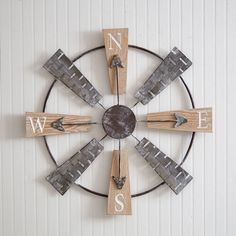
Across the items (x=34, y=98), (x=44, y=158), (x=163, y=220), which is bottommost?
(x=163, y=220)

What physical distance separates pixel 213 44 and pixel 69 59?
641 mm

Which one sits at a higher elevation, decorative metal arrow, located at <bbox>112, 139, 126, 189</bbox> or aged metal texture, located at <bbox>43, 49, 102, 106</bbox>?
aged metal texture, located at <bbox>43, 49, 102, 106</bbox>

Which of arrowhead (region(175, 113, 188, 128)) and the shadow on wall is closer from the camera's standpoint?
arrowhead (region(175, 113, 188, 128))

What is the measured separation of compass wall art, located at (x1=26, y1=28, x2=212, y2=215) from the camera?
1344mm

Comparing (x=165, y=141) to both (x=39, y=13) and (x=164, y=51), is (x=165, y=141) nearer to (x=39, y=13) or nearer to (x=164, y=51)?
(x=164, y=51)

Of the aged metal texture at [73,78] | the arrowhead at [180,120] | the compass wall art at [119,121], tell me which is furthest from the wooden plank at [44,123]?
the arrowhead at [180,120]

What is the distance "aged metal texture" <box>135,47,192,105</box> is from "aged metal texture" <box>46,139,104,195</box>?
31cm

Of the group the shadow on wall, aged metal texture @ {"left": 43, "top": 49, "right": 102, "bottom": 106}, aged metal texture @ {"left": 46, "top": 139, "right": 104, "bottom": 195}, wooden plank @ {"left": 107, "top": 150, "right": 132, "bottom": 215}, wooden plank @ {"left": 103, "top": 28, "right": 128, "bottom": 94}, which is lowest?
wooden plank @ {"left": 107, "top": 150, "right": 132, "bottom": 215}

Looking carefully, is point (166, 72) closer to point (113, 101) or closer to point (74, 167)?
point (113, 101)

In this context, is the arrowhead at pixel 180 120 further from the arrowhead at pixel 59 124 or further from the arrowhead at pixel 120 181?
the arrowhead at pixel 59 124

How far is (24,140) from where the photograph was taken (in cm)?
144

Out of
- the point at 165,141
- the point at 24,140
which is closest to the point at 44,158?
the point at 24,140

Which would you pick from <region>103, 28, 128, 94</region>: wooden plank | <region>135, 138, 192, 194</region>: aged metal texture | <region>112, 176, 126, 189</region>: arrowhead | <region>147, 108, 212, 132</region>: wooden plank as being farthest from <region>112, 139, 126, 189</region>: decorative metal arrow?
<region>103, 28, 128, 94</region>: wooden plank

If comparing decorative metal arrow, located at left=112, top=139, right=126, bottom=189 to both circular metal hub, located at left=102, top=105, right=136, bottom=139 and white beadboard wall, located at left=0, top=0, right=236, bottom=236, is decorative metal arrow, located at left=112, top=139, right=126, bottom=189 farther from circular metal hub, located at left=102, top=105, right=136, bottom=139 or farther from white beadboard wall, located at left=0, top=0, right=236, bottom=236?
circular metal hub, located at left=102, top=105, right=136, bottom=139
